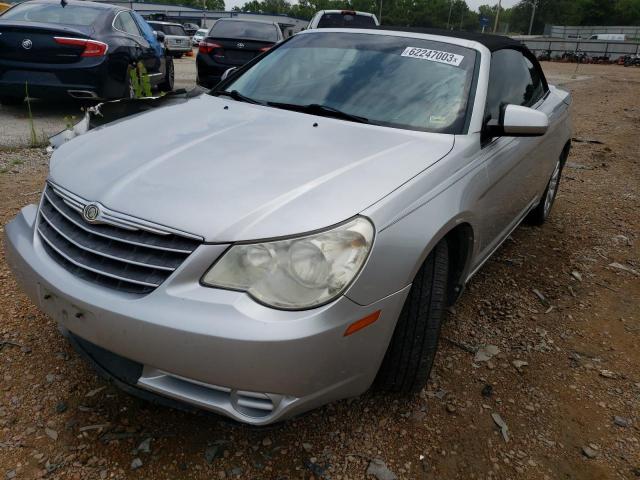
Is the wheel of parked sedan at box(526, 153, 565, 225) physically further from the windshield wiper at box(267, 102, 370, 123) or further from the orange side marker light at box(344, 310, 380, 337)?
the orange side marker light at box(344, 310, 380, 337)

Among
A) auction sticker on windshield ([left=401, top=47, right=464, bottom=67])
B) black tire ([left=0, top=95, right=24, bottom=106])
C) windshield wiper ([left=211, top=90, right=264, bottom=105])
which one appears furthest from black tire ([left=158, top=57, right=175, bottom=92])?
auction sticker on windshield ([left=401, top=47, right=464, bottom=67])

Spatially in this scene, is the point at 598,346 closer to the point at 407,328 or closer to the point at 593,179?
the point at 407,328

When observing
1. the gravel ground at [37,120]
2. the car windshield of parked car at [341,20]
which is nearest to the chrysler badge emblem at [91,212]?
the gravel ground at [37,120]

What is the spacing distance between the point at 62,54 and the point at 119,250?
5.46 m

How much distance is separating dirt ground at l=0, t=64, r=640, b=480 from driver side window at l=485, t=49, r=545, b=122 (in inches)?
44.4

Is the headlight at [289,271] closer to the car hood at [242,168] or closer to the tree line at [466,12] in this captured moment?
the car hood at [242,168]

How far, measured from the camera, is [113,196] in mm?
1812

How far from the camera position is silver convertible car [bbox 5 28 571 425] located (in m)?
1.60

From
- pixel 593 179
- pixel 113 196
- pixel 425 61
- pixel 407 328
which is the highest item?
pixel 425 61

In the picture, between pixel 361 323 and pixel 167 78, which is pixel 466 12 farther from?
pixel 361 323

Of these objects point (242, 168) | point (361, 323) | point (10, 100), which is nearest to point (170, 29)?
point (10, 100)

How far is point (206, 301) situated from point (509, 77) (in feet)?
8.20

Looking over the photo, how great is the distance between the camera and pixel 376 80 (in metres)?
2.72

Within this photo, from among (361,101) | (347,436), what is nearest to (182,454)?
(347,436)
